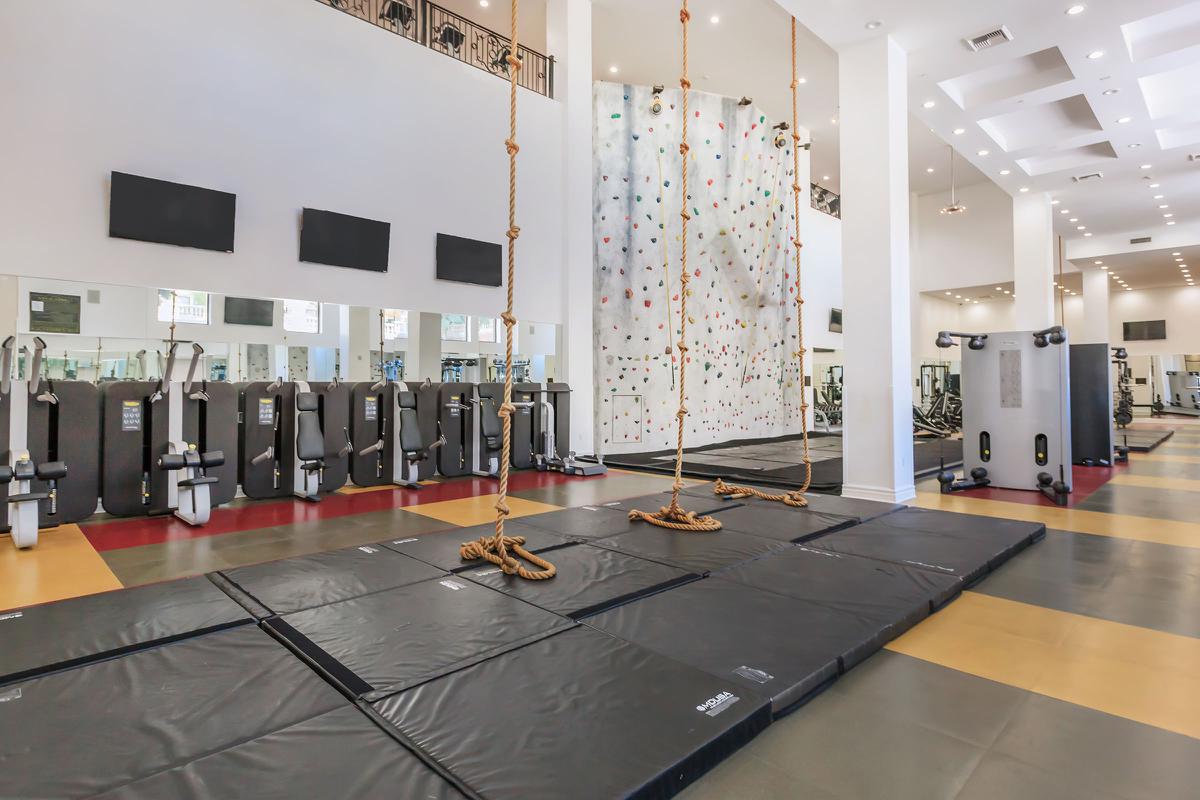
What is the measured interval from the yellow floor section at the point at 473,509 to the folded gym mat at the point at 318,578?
1387mm

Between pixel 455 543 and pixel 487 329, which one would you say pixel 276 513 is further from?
pixel 487 329

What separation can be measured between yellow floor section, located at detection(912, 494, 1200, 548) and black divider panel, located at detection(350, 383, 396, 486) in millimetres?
5345

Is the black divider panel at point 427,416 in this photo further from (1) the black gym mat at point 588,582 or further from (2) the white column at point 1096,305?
(2) the white column at point 1096,305

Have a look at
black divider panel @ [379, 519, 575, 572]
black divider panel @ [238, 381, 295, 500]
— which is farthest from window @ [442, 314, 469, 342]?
black divider panel @ [379, 519, 575, 572]

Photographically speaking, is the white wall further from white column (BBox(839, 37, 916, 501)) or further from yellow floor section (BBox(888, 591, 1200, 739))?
yellow floor section (BBox(888, 591, 1200, 739))

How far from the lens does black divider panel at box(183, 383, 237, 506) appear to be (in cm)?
511

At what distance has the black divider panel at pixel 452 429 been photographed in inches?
270

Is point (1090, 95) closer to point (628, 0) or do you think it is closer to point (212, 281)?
point (628, 0)

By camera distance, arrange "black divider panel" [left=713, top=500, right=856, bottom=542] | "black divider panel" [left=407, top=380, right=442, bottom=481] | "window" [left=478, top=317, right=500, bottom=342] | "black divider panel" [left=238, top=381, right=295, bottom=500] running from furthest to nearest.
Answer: "window" [left=478, top=317, right=500, bottom=342] < "black divider panel" [left=407, top=380, right=442, bottom=481] < "black divider panel" [left=238, top=381, right=295, bottom=500] < "black divider panel" [left=713, top=500, right=856, bottom=542]

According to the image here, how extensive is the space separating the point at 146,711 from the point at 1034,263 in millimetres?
13565

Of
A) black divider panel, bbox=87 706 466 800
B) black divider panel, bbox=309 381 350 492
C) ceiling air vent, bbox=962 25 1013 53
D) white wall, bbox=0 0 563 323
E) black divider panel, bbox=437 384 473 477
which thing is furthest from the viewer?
black divider panel, bbox=437 384 473 477

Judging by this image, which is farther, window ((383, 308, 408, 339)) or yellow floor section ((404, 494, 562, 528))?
window ((383, 308, 408, 339))

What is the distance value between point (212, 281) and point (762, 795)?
249 inches

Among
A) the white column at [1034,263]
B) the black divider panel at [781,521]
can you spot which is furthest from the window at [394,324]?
the white column at [1034,263]
